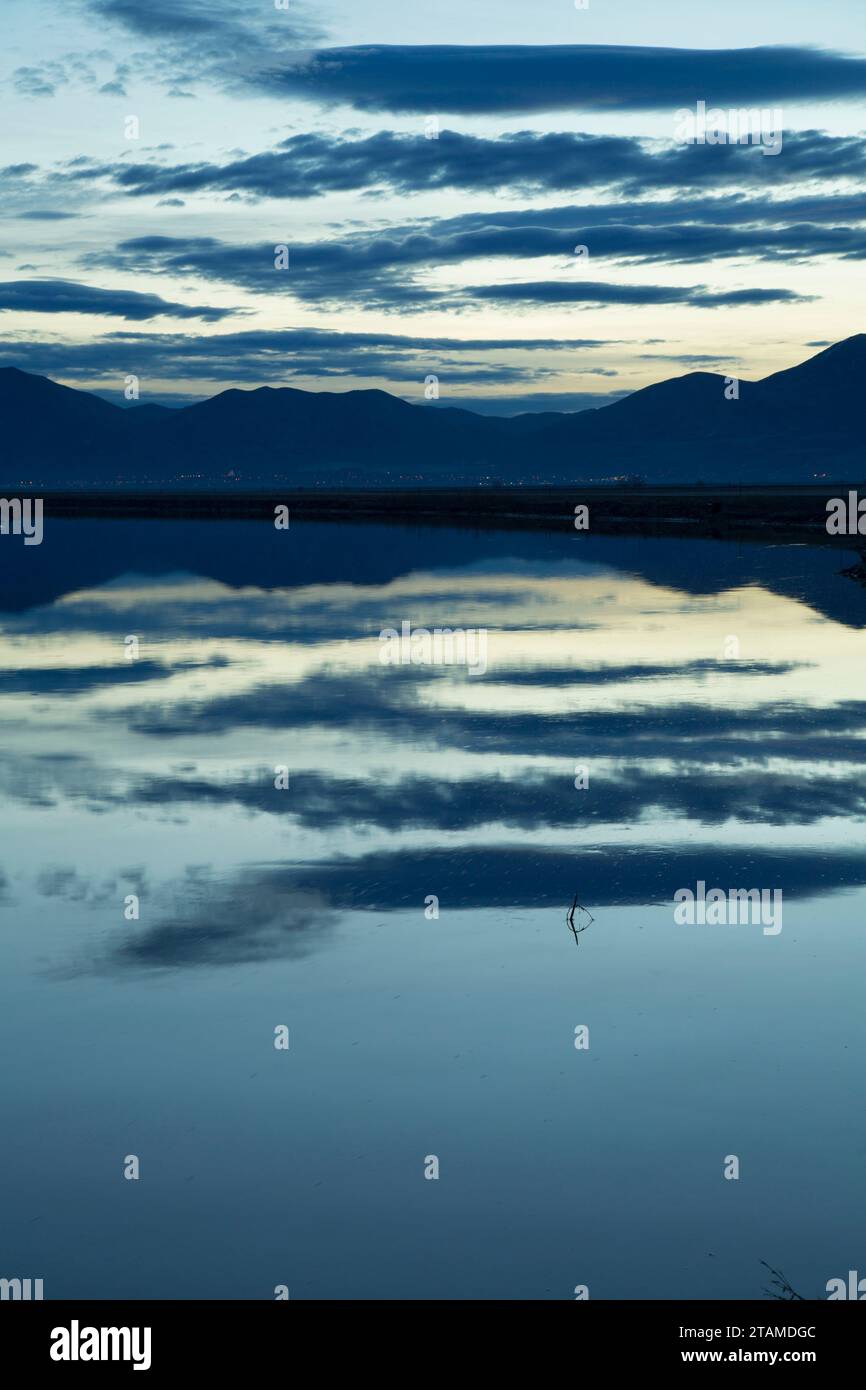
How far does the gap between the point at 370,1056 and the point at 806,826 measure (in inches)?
359

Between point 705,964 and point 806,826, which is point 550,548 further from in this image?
point 705,964

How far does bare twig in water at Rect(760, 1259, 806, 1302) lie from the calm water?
10cm

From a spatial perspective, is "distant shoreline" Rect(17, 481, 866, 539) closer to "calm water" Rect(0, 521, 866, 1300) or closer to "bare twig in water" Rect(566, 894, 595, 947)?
"calm water" Rect(0, 521, 866, 1300)

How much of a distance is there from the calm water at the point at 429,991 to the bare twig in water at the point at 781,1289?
10 centimetres

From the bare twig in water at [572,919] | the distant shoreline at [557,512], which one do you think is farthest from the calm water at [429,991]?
the distant shoreline at [557,512]

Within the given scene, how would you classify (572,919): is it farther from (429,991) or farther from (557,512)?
(557,512)

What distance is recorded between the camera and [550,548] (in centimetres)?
8856

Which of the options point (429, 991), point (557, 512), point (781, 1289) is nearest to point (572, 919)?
point (429, 991)

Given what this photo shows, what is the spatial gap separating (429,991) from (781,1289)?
5.51 meters

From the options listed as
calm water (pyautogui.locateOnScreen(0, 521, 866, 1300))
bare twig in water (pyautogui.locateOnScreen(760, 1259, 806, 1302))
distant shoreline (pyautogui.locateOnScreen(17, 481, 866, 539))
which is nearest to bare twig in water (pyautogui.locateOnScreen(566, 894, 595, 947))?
calm water (pyautogui.locateOnScreen(0, 521, 866, 1300))

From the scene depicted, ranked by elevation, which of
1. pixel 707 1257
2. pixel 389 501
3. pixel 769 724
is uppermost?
pixel 389 501

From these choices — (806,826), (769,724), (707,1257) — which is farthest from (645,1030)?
(769,724)
